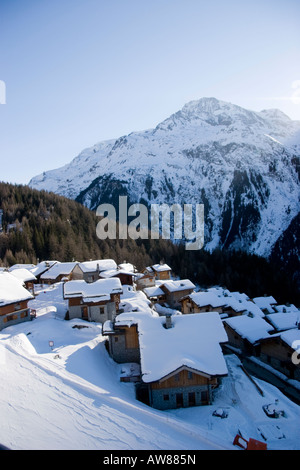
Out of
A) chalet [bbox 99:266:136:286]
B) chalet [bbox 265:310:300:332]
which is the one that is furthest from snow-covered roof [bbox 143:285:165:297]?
chalet [bbox 265:310:300:332]

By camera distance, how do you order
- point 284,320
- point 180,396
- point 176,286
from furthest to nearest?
point 176,286 < point 284,320 < point 180,396

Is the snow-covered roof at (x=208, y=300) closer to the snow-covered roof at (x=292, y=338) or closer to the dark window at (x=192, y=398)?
the snow-covered roof at (x=292, y=338)

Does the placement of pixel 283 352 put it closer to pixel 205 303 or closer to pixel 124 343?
pixel 205 303

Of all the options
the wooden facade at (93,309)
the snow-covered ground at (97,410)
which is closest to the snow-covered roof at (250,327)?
the snow-covered ground at (97,410)

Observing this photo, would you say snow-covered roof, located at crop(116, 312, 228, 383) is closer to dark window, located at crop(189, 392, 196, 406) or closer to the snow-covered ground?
dark window, located at crop(189, 392, 196, 406)

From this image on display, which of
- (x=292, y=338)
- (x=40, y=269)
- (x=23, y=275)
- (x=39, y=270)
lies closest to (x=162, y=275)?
(x=40, y=269)

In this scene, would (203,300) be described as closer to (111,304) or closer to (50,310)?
(111,304)

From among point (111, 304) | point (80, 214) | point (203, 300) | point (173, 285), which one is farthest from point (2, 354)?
point (80, 214)
